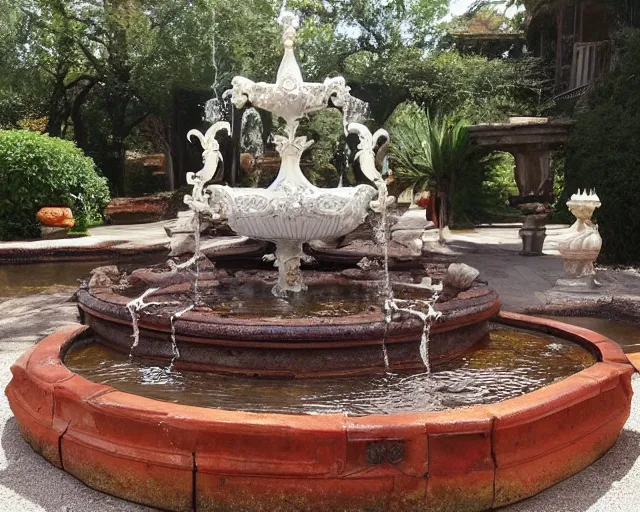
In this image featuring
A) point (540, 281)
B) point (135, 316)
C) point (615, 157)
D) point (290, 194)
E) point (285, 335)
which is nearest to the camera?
point (285, 335)

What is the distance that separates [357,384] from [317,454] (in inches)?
41.4

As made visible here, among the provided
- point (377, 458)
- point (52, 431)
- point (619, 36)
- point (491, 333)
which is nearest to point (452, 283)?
point (491, 333)

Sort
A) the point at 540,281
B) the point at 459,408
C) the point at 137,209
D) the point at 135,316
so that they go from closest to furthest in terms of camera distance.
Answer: the point at 459,408, the point at 135,316, the point at 540,281, the point at 137,209

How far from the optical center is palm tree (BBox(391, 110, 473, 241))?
13.9m

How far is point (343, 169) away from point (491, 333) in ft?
52.2

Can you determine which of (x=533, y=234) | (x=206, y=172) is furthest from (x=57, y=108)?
(x=206, y=172)

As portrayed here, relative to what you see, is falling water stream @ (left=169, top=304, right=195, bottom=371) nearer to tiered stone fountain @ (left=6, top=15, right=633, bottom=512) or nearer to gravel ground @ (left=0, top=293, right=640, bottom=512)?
tiered stone fountain @ (left=6, top=15, right=633, bottom=512)

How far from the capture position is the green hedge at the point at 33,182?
13555 millimetres

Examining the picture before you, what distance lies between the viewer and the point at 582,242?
747 centimetres

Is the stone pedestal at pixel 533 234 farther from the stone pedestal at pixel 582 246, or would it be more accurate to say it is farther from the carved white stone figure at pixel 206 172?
the carved white stone figure at pixel 206 172

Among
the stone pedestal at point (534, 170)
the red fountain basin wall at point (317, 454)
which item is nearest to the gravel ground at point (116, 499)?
the red fountain basin wall at point (317, 454)

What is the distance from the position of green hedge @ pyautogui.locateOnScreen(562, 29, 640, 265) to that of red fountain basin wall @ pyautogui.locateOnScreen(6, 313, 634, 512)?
25.9ft

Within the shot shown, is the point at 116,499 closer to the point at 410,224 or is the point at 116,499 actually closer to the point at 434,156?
the point at 410,224

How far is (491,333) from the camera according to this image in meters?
4.65
